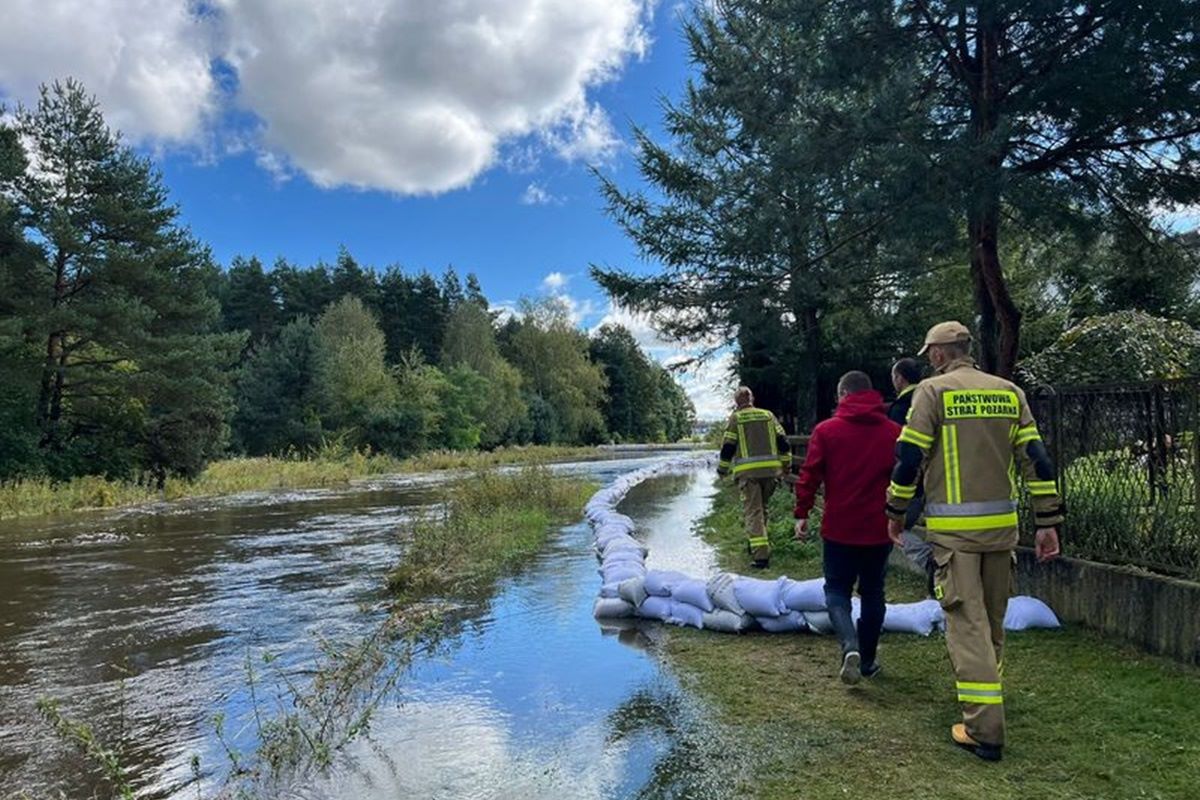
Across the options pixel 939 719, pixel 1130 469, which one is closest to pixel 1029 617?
pixel 1130 469

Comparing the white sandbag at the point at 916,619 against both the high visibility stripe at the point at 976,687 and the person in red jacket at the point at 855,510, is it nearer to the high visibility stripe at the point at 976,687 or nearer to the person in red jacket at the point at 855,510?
the person in red jacket at the point at 855,510

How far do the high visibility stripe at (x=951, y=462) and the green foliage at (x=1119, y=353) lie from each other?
4.87m

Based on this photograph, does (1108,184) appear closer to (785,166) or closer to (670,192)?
(785,166)

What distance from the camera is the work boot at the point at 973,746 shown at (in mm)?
3322

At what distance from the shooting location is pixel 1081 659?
4457 millimetres

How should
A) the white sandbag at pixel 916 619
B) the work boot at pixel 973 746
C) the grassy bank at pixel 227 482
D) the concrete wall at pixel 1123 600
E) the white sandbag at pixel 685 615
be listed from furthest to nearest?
the grassy bank at pixel 227 482 < the white sandbag at pixel 685 615 < the white sandbag at pixel 916 619 < the concrete wall at pixel 1123 600 < the work boot at pixel 973 746

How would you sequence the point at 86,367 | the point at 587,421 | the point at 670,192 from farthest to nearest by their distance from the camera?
1. the point at 587,421
2. the point at 86,367
3. the point at 670,192

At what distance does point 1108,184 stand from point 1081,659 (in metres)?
5.56

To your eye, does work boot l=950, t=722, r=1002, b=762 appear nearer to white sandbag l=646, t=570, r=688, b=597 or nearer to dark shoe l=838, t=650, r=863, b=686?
dark shoe l=838, t=650, r=863, b=686

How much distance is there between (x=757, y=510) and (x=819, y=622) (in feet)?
8.63

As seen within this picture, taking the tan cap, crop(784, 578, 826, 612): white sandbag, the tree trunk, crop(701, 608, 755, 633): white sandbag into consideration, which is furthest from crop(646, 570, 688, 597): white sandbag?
the tree trunk

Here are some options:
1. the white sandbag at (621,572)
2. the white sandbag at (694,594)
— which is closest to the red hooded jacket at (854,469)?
the white sandbag at (694,594)

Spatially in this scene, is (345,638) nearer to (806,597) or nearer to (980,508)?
(806,597)

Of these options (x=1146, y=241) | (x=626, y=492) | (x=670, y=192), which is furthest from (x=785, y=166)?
(x=626, y=492)
